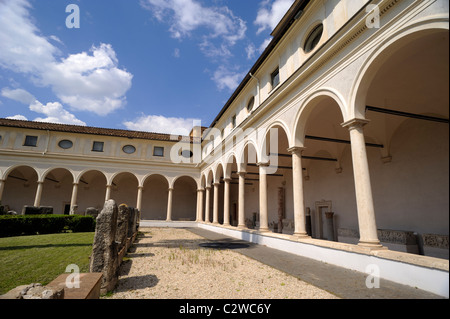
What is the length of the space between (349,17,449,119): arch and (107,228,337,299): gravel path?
187 inches

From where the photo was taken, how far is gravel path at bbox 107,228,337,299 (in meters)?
4.44

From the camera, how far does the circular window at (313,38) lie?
896 centimetres

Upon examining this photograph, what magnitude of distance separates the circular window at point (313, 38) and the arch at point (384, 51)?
3132mm

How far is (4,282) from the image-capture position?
502 centimetres

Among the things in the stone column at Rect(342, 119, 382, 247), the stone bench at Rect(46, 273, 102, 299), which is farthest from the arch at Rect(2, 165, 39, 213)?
the stone column at Rect(342, 119, 382, 247)

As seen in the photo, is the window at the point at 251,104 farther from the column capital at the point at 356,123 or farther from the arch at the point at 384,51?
the column capital at the point at 356,123

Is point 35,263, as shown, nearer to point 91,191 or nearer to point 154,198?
point 154,198

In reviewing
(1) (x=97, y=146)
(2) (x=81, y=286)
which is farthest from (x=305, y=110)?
(1) (x=97, y=146)

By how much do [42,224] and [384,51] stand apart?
59.6 feet

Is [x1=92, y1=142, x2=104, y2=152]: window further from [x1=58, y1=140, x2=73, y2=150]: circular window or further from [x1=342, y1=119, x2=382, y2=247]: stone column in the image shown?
[x1=342, y1=119, x2=382, y2=247]: stone column

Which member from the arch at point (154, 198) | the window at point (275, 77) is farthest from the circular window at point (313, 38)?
the arch at point (154, 198)
